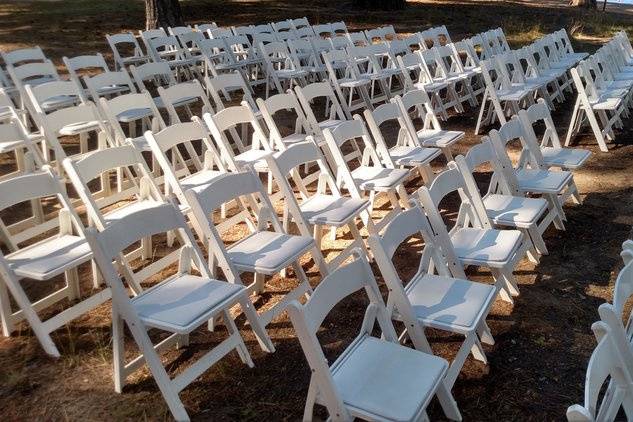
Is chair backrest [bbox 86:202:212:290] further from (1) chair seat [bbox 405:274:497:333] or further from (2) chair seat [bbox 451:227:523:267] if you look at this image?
(2) chair seat [bbox 451:227:523:267]

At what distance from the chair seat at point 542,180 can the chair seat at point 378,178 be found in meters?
0.89

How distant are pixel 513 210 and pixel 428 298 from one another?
53.4 inches

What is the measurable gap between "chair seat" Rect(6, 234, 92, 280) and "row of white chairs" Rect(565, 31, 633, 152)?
556 cm

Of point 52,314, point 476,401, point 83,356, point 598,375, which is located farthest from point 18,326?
point 598,375

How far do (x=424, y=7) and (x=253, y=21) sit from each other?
6.02m

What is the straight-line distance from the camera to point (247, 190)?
3.55 meters

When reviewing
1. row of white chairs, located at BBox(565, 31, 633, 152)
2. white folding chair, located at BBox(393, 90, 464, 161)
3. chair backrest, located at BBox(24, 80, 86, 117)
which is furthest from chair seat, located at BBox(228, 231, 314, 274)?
row of white chairs, located at BBox(565, 31, 633, 152)

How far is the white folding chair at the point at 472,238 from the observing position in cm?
333

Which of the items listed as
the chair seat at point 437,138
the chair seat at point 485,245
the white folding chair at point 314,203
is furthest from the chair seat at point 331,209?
the chair seat at point 437,138

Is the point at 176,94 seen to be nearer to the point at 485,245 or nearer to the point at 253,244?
the point at 253,244

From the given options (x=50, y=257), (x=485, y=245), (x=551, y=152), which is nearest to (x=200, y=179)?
(x=50, y=257)

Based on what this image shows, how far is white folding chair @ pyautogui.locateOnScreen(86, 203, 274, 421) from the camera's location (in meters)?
2.71

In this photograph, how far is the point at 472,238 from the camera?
3.60m

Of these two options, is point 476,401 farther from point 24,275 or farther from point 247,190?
point 24,275
